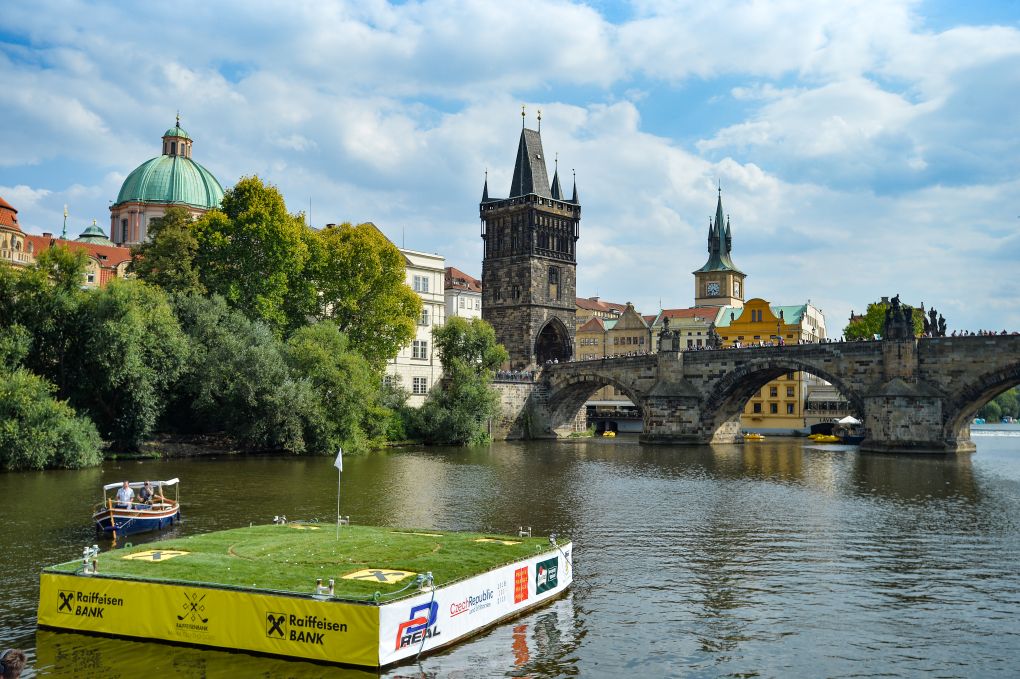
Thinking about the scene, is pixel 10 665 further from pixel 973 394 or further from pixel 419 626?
pixel 973 394

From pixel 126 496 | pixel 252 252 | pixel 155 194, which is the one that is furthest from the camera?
pixel 155 194

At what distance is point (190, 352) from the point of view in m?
55.0

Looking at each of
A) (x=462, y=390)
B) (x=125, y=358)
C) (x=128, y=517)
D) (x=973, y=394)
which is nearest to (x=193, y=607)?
(x=128, y=517)

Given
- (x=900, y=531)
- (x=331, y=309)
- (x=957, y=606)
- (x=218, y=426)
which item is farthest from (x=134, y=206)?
(x=957, y=606)

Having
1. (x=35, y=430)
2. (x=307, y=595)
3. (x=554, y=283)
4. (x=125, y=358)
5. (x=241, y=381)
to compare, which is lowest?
(x=307, y=595)

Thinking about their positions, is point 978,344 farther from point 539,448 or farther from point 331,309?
point 331,309

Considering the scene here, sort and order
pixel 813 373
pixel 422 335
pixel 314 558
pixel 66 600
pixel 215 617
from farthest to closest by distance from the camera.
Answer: pixel 422 335 < pixel 813 373 < pixel 314 558 < pixel 66 600 < pixel 215 617

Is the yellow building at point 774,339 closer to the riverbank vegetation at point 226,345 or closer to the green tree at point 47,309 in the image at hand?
the riverbank vegetation at point 226,345

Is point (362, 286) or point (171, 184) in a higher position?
point (171, 184)

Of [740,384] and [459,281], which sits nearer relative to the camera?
[740,384]

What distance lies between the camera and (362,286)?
67.9 m

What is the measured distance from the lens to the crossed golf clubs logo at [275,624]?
1509 centimetres

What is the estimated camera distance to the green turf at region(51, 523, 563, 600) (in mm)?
16328

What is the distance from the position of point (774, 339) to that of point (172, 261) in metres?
61.9
